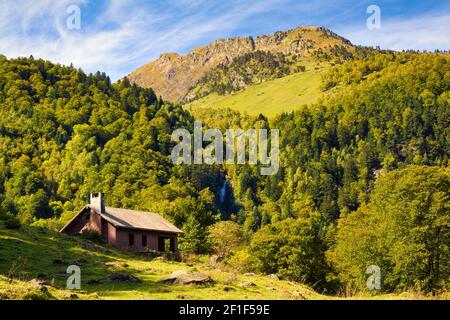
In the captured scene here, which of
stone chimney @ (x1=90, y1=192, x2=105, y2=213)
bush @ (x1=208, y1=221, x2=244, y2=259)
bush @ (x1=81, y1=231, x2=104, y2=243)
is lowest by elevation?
bush @ (x1=208, y1=221, x2=244, y2=259)

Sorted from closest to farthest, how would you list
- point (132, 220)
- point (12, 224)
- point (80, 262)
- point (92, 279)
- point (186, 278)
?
point (92, 279)
point (186, 278)
point (80, 262)
point (12, 224)
point (132, 220)

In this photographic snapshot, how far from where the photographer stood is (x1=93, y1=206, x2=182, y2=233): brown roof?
65562 mm

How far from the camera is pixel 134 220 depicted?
6988 cm

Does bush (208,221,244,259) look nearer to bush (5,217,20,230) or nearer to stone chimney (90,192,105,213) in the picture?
stone chimney (90,192,105,213)

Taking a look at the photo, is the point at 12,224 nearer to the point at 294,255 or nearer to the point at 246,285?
the point at 246,285

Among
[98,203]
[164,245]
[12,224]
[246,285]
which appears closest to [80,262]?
[246,285]

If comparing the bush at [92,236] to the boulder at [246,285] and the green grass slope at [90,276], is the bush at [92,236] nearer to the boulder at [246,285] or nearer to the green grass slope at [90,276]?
the green grass slope at [90,276]

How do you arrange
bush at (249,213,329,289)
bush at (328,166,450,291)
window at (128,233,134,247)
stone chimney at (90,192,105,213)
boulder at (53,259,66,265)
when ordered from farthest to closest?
bush at (249,213,329,289) < stone chimney at (90,192,105,213) < window at (128,233,134,247) < bush at (328,166,450,291) < boulder at (53,259,66,265)

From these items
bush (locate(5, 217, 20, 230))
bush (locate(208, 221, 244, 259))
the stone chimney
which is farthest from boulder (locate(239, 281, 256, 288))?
bush (locate(208, 221, 244, 259))

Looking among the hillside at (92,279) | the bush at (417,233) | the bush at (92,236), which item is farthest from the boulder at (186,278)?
the bush at (417,233)

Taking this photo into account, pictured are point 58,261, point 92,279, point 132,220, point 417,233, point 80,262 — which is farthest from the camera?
point 132,220

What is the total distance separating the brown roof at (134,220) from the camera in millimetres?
65562
